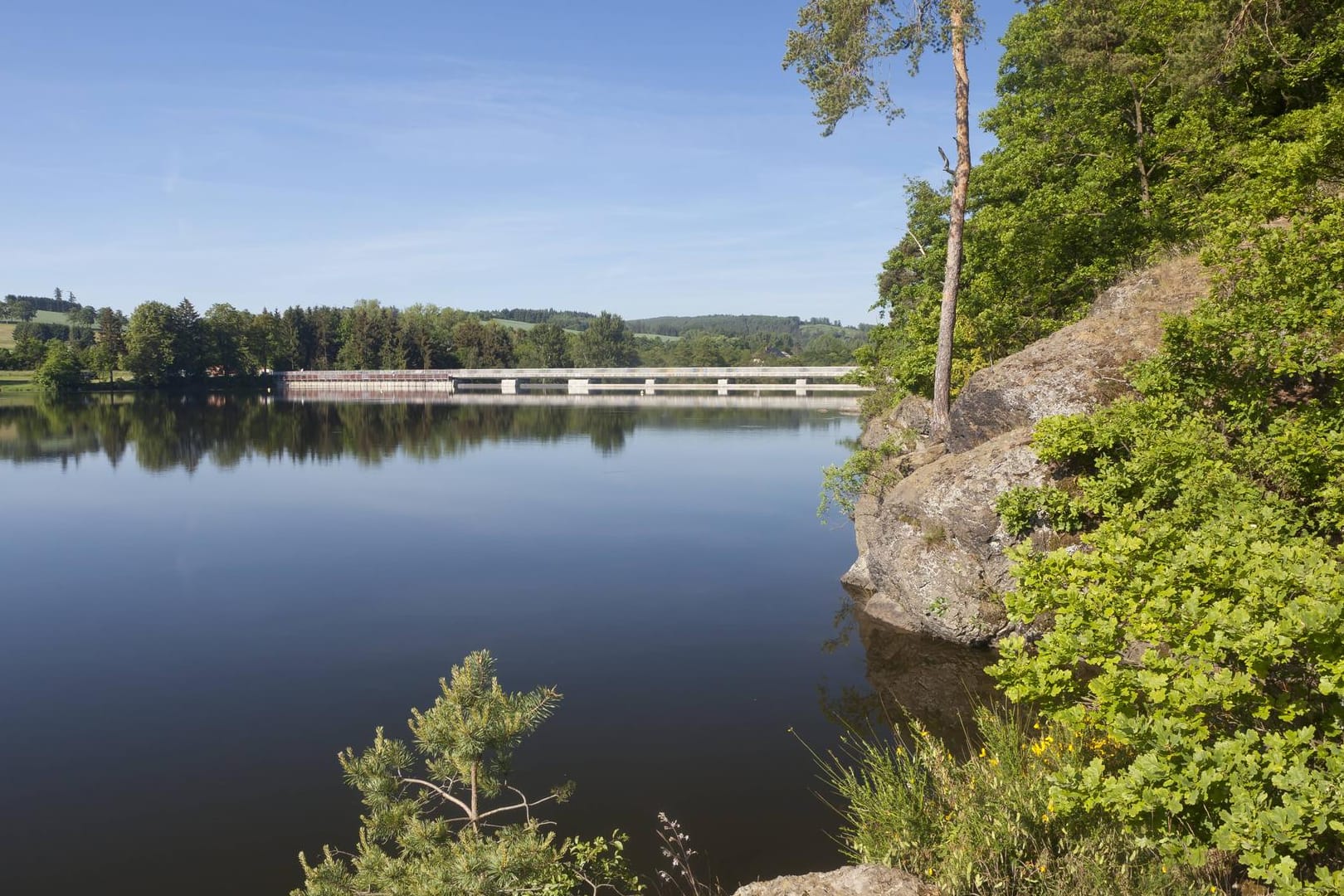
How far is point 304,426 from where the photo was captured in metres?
68.1

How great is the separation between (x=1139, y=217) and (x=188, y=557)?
29.7m

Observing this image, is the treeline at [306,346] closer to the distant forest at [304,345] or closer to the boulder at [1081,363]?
the distant forest at [304,345]

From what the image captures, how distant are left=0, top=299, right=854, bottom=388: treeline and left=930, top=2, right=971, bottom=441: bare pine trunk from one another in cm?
12041

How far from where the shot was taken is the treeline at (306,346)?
369 feet

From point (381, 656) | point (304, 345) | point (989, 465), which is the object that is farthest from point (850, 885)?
point (304, 345)

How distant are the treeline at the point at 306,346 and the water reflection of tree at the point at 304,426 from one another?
14.8 metres

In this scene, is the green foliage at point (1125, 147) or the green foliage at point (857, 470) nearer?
the green foliage at point (1125, 147)

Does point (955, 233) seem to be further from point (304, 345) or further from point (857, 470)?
point (304, 345)

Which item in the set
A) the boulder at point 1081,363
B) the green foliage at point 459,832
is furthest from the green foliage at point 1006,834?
the boulder at point 1081,363

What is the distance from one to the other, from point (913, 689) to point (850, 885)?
8818 millimetres

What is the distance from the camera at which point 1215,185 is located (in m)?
21.3

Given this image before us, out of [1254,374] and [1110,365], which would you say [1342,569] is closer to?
[1254,374]

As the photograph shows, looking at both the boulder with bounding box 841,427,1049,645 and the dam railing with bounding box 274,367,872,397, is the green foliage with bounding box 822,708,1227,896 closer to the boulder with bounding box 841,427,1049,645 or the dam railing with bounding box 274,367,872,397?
the boulder with bounding box 841,427,1049,645

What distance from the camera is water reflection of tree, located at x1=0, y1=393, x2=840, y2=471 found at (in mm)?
50250
